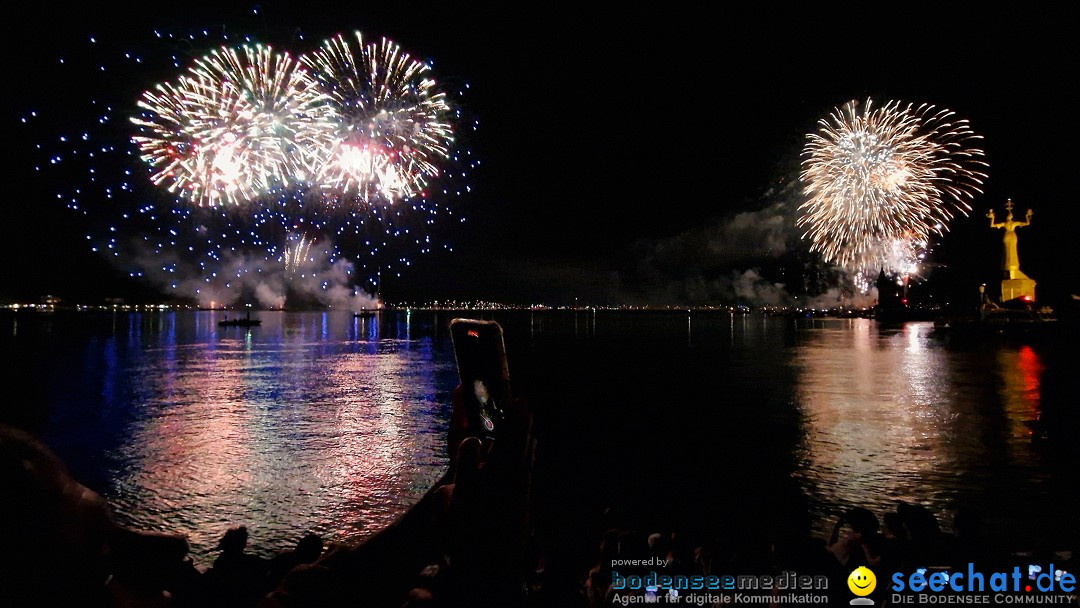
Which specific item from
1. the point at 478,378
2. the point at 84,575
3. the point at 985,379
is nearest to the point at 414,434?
the point at 478,378

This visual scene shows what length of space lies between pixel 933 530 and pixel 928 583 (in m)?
0.43

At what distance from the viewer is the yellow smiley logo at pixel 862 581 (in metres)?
3.96

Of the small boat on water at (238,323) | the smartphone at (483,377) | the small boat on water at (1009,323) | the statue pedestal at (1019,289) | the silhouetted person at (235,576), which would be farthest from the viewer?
the small boat on water at (238,323)

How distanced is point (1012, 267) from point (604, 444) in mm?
49107

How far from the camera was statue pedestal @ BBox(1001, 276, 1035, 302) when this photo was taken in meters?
47.9

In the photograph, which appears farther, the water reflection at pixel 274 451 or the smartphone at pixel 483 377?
the water reflection at pixel 274 451

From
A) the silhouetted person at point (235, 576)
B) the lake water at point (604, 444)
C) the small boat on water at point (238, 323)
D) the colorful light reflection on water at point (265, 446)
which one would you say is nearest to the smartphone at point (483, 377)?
the silhouetted person at point (235, 576)

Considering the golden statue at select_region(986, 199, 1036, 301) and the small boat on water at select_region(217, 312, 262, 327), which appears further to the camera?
the small boat on water at select_region(217, 312, 262, 327)

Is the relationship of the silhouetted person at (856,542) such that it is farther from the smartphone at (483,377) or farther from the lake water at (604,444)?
the smartphone at (483,377)

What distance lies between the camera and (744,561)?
427 cm

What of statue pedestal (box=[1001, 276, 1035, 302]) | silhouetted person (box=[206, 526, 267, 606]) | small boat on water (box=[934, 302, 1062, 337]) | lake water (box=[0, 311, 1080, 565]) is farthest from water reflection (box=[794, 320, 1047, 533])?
statue pedestal (box=[1001, 276, 1035, 302])

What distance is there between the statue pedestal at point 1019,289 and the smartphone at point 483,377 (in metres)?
55.3

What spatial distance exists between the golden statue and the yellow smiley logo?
177 feet

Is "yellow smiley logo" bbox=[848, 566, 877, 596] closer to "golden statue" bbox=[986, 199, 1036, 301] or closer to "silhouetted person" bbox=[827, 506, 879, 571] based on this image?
"silhouetted person" bbox=[827, 506, 879, 571]
